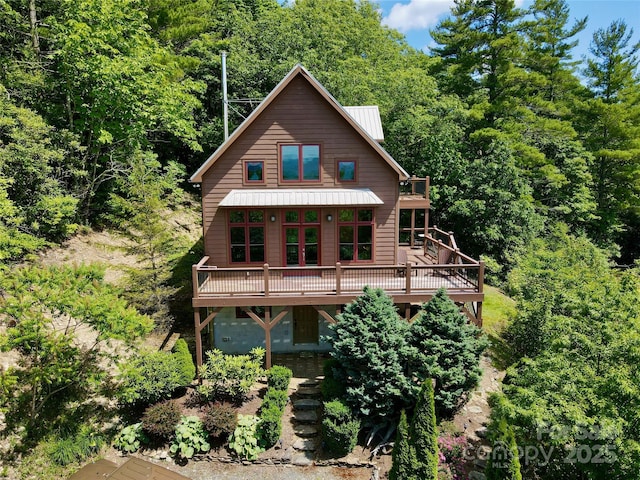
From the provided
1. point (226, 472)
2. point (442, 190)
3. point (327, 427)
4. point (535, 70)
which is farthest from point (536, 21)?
point (226, 472)

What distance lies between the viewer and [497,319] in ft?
58.7

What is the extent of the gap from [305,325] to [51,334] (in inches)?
326

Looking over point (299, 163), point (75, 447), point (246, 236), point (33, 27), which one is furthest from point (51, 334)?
point (33, 27)

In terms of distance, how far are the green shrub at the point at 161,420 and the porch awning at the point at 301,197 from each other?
22.5ft

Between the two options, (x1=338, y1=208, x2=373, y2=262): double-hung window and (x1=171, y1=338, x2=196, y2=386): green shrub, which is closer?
(x1=171, y1=338, x2=196, y2=386): green shrub

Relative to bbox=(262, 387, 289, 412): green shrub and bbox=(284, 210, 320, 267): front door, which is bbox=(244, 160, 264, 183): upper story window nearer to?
bbox=(284, 210, 320, 267): front door

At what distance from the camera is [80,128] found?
19.0 meters

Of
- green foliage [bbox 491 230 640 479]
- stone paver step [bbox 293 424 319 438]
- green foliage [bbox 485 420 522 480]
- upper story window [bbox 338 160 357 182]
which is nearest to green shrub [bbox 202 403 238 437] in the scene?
stone paver step [bbox 293 424 319 438]

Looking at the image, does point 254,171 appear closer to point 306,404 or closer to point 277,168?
point 277,168

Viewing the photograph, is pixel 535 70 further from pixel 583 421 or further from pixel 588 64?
pixel 583 421

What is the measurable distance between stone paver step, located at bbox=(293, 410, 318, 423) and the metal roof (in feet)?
37.0

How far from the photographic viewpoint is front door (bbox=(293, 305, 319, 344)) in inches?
613

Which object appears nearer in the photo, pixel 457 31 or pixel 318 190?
pixel 318 190

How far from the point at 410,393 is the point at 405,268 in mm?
4148
